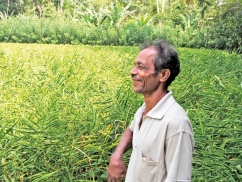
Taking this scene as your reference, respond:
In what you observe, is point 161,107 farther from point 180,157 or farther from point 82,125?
point 82,125

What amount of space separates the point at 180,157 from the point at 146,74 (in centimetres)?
32

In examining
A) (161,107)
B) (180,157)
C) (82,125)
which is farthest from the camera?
(82,125)

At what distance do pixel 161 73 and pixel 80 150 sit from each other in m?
0.68

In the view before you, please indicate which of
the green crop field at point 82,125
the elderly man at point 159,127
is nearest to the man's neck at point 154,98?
the elderly man at point 159,127

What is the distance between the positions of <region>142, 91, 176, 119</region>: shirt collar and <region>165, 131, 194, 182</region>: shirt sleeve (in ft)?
0.36

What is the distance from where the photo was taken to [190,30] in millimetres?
11484

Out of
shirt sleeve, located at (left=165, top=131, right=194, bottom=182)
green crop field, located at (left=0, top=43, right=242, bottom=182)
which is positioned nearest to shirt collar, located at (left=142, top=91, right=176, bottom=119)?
shirt sleeve, located at (left=165, top=131, right=194, bottom=182)

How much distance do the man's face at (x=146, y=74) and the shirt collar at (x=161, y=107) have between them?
7cm

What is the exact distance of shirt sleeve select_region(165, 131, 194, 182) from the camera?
3.49 feet

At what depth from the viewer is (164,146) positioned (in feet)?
3.70

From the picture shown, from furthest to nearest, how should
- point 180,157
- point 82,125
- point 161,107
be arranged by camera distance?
1. point 82,125
2. point 161,107
3. point 180,157

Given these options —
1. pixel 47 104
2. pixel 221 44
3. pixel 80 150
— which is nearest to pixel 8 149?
pixel 80 150

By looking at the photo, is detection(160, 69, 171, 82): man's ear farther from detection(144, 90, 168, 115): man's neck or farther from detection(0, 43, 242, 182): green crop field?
detection(0, 43, 242, 182): green crop field

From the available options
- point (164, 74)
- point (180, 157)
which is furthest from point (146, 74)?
point (180, 157)
